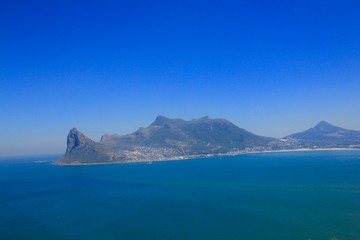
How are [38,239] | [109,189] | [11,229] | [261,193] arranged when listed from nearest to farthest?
[38,239] → [11,229] → [261,193] → [109,189]

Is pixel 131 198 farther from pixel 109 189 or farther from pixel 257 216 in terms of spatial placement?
pixel 257 216

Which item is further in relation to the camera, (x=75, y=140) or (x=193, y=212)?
(x=75, y=140)

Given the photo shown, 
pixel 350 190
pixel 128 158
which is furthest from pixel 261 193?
pixel 128 158

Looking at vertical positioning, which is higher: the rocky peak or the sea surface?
the rocky peak

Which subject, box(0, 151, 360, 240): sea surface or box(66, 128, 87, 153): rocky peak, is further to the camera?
box(66, 128, 87, 153): rocky peak

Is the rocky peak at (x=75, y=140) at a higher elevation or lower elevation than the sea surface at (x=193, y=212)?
higher

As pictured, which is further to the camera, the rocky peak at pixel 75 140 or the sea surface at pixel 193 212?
the rocky peak at pixel 75 140

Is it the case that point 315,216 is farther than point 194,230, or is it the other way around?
point 315,216

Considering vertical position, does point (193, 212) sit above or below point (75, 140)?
below
